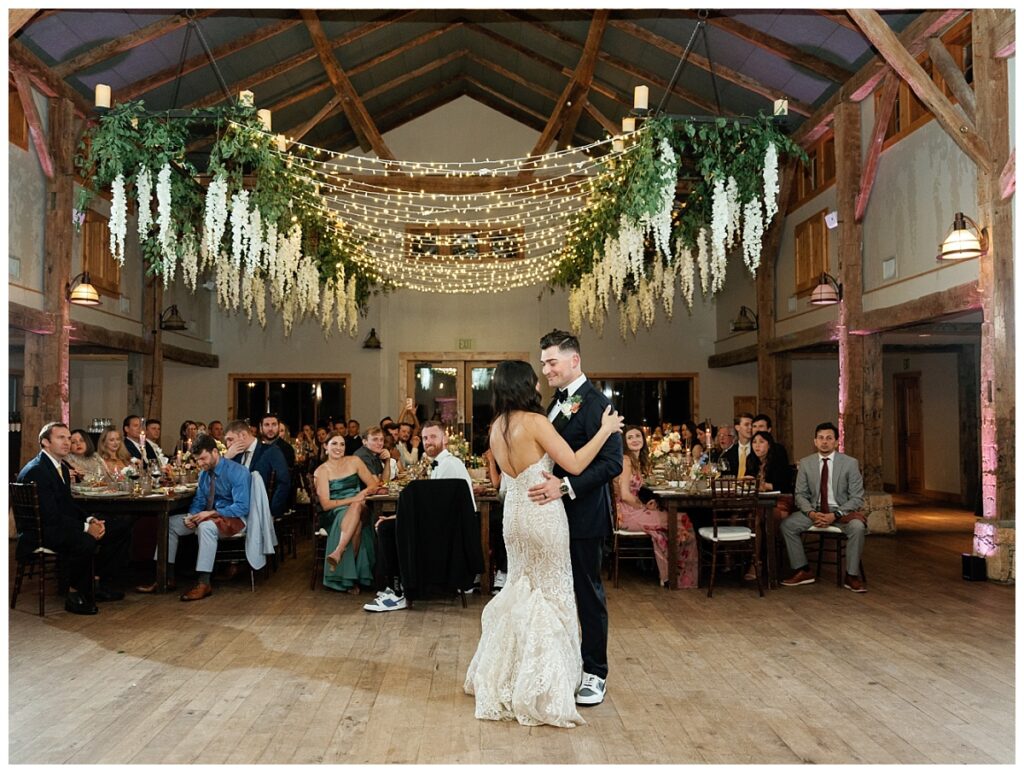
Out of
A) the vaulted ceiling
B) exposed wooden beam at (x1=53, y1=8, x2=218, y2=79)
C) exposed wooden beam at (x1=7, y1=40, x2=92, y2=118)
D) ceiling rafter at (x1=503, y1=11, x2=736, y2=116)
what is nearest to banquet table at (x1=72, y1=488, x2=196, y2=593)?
the vaulted ceiling

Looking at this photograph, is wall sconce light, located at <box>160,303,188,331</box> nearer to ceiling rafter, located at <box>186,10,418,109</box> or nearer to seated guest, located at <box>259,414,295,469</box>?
ceiling rafter, located at <box>186,10,418,109</box>

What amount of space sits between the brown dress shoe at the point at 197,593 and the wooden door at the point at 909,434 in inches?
435

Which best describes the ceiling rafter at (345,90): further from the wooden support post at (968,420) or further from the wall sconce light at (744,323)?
the wooden support post at (968,420)

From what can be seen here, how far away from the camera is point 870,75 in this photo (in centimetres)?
850

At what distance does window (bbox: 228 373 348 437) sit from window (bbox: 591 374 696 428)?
4.17 meters

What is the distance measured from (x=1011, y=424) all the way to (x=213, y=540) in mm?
5596

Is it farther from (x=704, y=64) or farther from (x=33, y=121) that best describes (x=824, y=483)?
(x=33, y=121)

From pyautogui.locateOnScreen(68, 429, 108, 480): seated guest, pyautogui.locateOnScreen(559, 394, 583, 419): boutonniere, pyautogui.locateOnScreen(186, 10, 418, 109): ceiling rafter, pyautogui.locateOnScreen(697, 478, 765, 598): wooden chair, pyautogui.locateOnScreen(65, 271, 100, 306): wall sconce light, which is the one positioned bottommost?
pyautogui.locateOnScreen(697, 478, 765, 598): wooden chair

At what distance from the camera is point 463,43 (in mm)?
12328

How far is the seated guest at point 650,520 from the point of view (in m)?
6.02

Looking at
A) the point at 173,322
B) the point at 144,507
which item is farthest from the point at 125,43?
the point at 144,507

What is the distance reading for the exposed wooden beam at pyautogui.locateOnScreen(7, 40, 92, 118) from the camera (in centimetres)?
784

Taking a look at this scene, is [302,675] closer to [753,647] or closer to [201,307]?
[753,647]

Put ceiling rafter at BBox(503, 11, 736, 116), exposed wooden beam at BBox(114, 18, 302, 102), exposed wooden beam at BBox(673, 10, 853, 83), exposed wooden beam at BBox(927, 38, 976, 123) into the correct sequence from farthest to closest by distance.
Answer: ceiling rafter at BBox(503, 11, 736, 116) → exposed wooden beam at BBox(114, 18, 302, 102) → exposed wooden beam at BBox(673, 10, 853, 83) → exposed wooden beam at BBox(927, 38, 976, 123)
